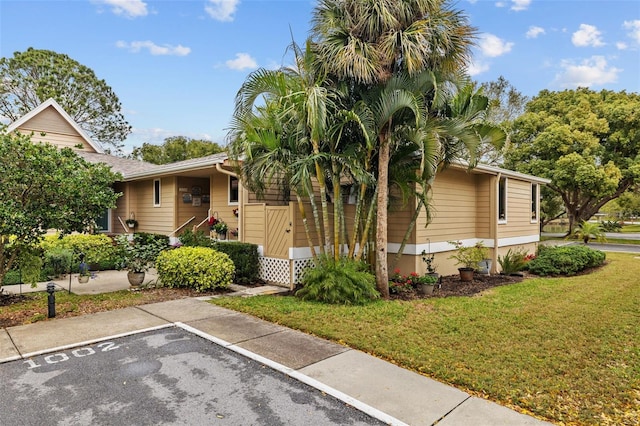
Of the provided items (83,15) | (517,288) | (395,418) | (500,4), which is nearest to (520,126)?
(500,4)

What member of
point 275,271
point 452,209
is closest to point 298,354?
point 275,271

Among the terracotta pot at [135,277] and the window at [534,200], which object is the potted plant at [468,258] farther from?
the terracotta pot at [135,277]

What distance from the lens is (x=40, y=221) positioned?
5953 millimetres

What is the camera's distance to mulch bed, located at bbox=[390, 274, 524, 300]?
322 inches

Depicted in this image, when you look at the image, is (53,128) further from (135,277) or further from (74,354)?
(74,354)

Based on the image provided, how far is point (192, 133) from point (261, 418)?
3599 centimetres

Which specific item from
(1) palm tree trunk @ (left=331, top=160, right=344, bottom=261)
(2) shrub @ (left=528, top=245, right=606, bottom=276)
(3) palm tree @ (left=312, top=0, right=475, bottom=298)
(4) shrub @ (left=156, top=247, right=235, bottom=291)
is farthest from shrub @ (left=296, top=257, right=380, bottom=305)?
(2) shrub @ (left=528, top=245, right=606, bottom=276)

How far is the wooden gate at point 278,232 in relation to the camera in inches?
340

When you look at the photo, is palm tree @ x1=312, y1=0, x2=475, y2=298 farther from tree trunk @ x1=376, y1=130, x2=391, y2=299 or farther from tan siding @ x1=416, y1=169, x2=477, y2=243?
tan siding @ x1=416, y1=169, x2=477, y2=243

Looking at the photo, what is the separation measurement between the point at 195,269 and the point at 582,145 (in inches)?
957

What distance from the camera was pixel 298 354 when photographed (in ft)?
14.8

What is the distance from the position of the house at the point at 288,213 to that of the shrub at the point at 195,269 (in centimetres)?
126

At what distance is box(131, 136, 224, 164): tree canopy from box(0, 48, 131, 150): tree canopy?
12.9 ft

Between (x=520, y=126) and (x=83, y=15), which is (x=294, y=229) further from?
(x=520, y=126)
